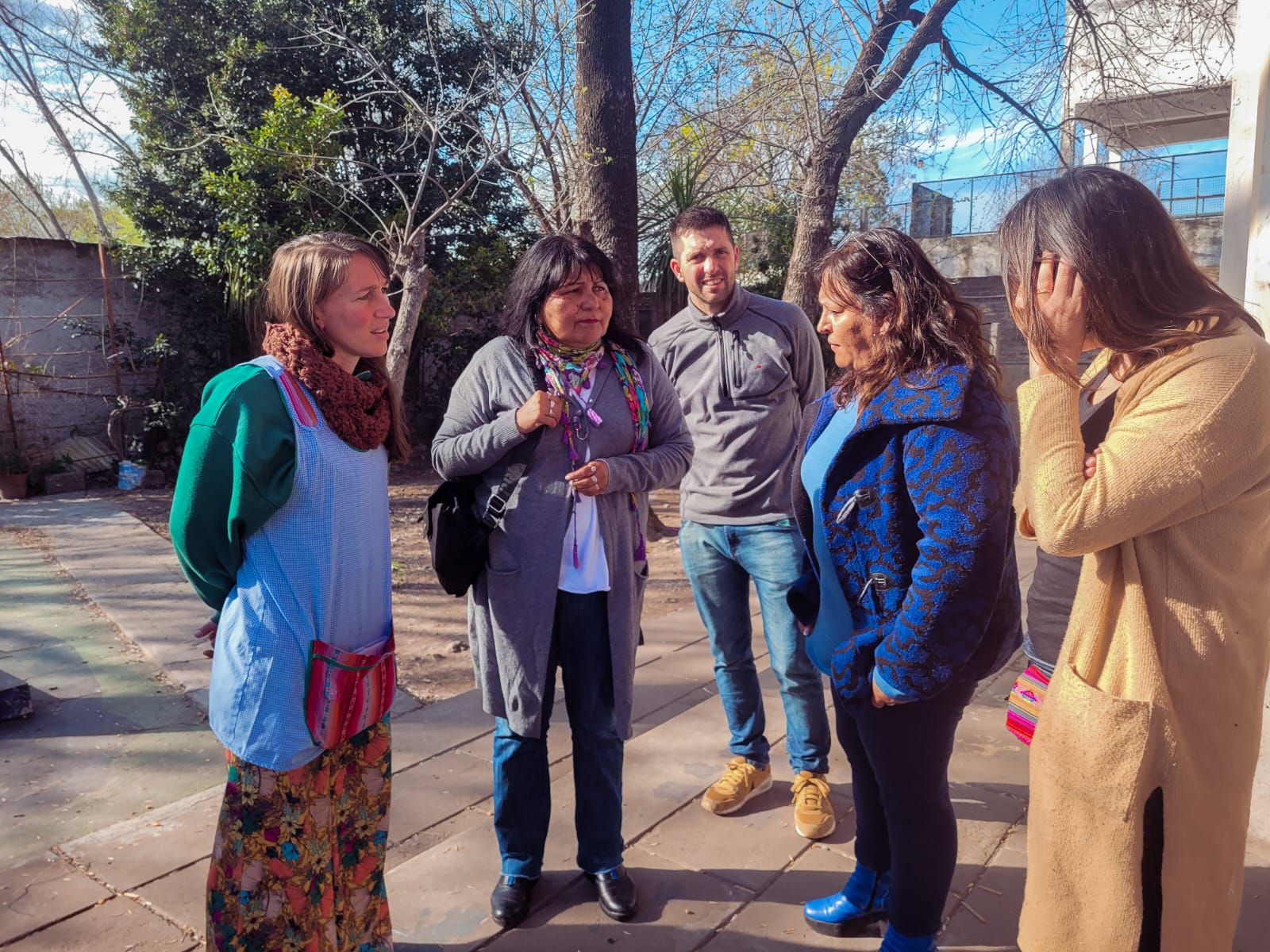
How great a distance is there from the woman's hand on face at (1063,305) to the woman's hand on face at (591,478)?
1.09 metres

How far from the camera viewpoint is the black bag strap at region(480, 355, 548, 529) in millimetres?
2281

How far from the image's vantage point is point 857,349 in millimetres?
1954

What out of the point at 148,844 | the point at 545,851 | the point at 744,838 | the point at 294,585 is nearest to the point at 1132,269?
the point at 294,585

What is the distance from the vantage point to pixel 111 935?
2.32 meters

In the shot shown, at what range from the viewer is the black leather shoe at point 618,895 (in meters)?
2.38

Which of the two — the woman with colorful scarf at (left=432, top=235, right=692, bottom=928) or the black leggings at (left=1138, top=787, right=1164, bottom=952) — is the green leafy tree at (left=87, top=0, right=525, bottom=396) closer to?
the woman with colorful scarf at (left=432, top=235, right=692, bottom=928)

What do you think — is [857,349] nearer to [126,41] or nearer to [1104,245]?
[1104,245]

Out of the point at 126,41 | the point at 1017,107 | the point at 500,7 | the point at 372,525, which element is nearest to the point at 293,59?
the point at 126,41

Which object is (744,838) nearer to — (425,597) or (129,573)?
(425,597)

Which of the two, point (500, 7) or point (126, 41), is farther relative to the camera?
point (126, 41)

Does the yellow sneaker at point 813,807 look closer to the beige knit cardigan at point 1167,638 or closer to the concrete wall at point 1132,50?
the beige knit cardigan at point 1167,638

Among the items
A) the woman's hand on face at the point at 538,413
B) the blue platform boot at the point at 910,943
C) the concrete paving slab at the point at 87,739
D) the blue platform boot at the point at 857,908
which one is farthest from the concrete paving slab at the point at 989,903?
the concrete paving slab at the point at 87,739

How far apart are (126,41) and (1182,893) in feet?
41.8

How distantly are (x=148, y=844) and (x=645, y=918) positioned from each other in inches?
61.5
